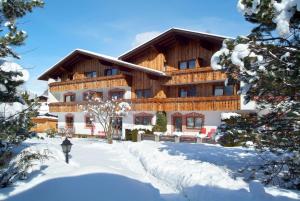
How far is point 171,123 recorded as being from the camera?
30422 millimetres

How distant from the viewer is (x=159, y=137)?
24984mm

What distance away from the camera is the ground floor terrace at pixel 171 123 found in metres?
28.0

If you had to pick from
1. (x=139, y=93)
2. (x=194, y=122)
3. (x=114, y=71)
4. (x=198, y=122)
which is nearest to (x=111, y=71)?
(x=114, y=71)

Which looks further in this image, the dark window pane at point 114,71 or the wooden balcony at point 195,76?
the dark window pane at point 114,71

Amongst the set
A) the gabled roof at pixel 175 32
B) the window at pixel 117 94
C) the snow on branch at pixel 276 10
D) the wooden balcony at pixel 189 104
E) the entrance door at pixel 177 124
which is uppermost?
the gabled roof at pixel 175 32

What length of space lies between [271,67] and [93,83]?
2779 cm

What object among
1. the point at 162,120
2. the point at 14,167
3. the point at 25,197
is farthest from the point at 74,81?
the point at 25,197

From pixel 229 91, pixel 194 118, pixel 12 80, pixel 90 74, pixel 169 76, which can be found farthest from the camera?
pixel 90 74

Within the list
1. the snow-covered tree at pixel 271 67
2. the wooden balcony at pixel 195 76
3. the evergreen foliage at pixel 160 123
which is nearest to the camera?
the snow-covered tree at pixel 271 67

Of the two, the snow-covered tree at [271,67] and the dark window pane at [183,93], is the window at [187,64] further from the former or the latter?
the snow-covered tree at [271,67]

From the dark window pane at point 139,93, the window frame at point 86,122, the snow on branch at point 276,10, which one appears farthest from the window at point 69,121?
the snow on branch at point 276,10

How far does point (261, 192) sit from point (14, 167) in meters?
6.62

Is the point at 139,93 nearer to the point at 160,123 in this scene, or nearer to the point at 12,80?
the point at 160,123

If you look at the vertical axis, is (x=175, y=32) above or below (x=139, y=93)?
above
